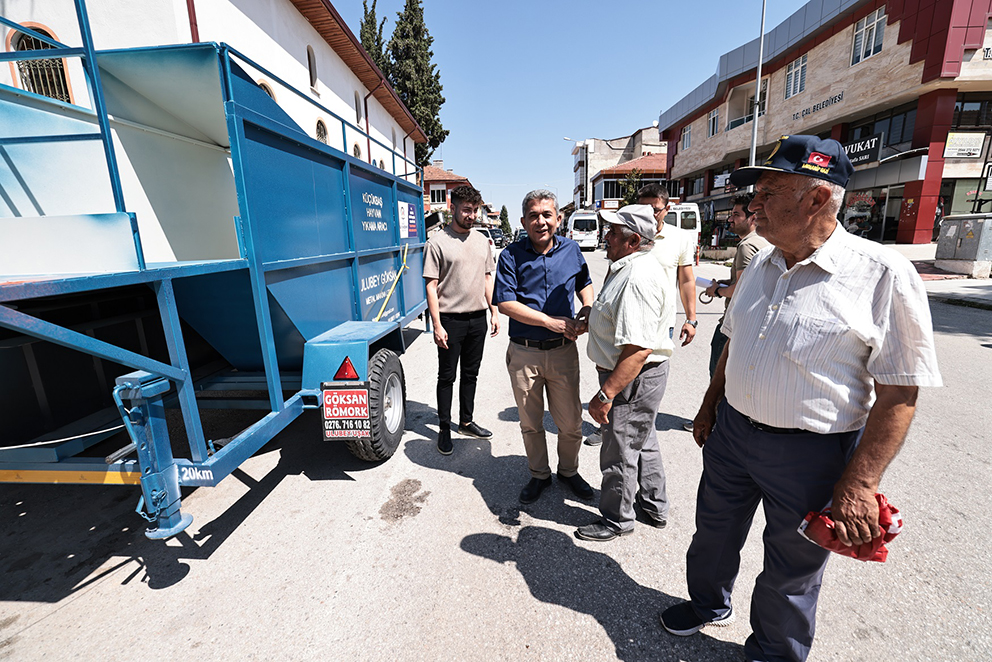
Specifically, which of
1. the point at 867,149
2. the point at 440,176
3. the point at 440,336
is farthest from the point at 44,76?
the point at 440,176

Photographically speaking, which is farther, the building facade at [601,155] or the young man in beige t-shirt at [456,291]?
the building facade at [601,155]

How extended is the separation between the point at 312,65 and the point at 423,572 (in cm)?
1330

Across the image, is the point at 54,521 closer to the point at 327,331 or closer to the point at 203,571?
the point at 203,571

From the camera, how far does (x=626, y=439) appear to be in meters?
2.56

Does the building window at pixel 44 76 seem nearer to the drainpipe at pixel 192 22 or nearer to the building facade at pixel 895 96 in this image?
the drainpipe at pixel 192 22

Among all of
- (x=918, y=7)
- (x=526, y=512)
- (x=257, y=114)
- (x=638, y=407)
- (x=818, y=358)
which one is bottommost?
(x=526, y=512)

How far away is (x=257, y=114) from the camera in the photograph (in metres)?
2.80

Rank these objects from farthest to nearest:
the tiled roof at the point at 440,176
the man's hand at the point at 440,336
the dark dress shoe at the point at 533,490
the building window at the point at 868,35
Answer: the tiled roof at the point at 440,176 < the building window at the point at 868,35 < the man's hand at the point at 440,336 < the dark dress shoe at the point at 533,490

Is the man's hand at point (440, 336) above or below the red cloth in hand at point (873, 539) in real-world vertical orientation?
A: above

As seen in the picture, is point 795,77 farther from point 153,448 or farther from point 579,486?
point 153,448

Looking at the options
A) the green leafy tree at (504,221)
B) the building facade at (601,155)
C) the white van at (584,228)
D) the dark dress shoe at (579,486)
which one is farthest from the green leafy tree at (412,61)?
the green leafy tree at (504,221)

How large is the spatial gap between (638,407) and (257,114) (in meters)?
2.87

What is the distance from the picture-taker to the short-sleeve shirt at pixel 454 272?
3.89 m

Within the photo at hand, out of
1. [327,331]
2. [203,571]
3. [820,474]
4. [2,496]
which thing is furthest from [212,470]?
[820,474]
